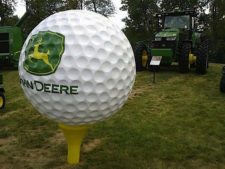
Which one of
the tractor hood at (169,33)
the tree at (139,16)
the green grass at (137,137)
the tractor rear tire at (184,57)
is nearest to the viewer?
the green grass at (137,137)

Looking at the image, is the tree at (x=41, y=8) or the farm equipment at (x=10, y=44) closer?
the farm equipment at (x=10, y=44)

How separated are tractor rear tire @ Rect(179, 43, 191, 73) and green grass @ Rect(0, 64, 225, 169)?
3045 mm

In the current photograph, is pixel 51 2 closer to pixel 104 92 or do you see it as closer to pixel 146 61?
pixel 146 61

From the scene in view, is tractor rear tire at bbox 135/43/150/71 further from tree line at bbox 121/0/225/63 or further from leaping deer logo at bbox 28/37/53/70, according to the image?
tree line at bbox 121/0/225/63

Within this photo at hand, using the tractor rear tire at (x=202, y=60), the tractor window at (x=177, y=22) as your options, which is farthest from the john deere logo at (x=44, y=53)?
the tractor window at (x=177, y=22)

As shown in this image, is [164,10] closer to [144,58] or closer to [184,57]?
[144,58]

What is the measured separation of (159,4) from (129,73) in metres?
36.4

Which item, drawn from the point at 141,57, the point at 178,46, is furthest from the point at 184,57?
the point at 141,57

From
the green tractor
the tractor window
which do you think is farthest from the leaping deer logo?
the tractor window

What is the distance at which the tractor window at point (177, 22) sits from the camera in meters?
13.7

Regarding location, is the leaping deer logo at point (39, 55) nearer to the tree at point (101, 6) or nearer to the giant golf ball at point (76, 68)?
the giant golf ball at point (76, 68)

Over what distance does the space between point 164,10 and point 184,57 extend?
→ 26397mm

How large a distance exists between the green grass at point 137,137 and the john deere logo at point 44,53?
4.96 ft

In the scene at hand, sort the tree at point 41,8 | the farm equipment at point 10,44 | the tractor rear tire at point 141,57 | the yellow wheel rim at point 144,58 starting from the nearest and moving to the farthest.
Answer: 1. the tractor rear tire at point 141,57
2. the yellow wheel rim at point 144,58
3. the farm equipment at point 10,44
4. the tree at point 41,8
